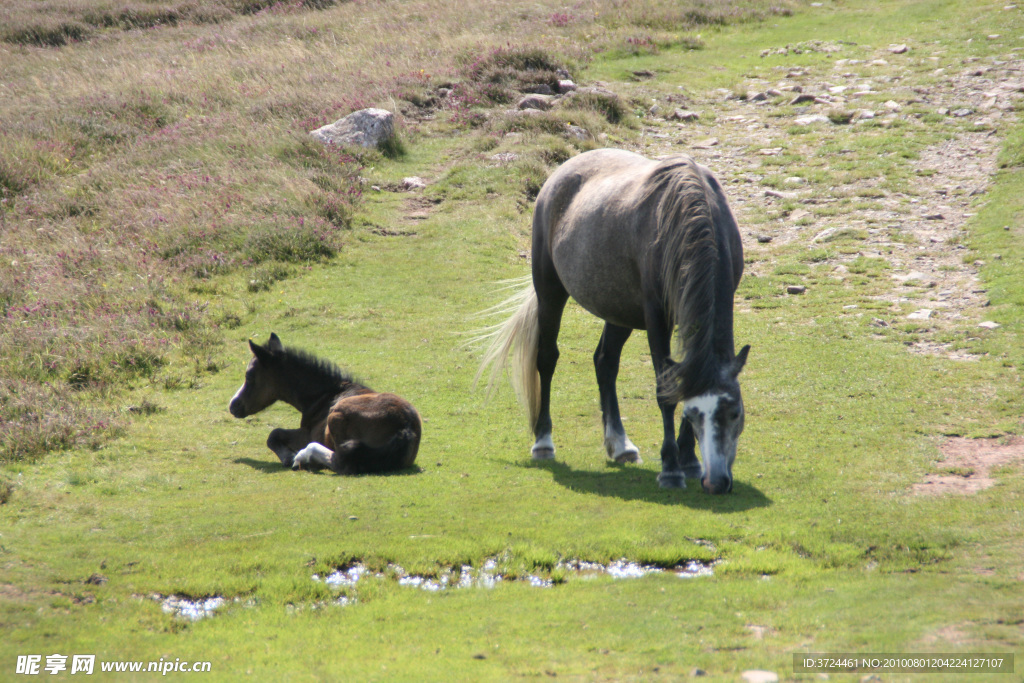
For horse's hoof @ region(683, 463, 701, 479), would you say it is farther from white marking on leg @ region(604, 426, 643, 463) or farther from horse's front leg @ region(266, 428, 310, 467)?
horse's front leg @ region(266, 428, 310, 467)

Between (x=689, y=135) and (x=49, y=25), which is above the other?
(x=49, y=25)

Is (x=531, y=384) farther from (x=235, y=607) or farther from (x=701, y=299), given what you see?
(x=235, y=607)

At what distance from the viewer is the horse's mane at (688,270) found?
5445 mm

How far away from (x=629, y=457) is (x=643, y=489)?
0.88m

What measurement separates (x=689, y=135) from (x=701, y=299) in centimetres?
1435

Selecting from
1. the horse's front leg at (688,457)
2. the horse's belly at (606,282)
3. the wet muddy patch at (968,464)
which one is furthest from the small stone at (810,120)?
the horse's front leg at (688,457)

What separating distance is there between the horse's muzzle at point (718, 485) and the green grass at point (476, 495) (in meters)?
0.18

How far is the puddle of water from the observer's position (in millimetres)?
4402

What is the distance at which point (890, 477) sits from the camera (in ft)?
20.5

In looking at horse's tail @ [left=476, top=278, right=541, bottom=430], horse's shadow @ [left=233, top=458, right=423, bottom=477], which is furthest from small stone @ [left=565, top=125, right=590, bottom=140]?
horse's shadow @ [left=233, top=458, right=423, bottom=477]

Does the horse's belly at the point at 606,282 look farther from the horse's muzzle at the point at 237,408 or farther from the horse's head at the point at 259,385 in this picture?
the horse's muzzle at the point at 237,408

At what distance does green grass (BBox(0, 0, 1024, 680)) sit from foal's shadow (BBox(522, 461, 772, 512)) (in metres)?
0.04

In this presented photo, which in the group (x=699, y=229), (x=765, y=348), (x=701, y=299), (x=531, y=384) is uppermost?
(x=699, y=229)

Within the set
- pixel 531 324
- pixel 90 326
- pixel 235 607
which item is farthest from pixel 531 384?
pixel 90 326
